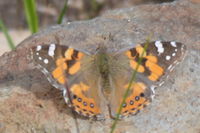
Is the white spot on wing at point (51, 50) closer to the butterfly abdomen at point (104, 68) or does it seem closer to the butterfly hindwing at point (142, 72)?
the butterfly abdomen at point (104, 68)

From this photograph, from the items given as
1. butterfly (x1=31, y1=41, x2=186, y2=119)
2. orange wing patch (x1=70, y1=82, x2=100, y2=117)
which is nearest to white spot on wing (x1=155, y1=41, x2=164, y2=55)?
butterfly (x1=31, y1=41, x2=186, y2=119)

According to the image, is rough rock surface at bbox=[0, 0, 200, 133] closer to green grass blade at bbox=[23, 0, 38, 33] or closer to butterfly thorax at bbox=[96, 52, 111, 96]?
butterfly thorax at bbox=[96, 52, 111, 96]

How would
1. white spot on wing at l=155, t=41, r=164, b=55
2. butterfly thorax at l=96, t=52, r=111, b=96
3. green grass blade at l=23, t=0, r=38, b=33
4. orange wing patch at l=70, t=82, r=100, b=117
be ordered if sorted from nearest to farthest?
orange wing patch at l=70, t=82, r=100, b=117, butterfly thorax at l=96, t=52, r=111, b=96, white spot on wing at l=155, t=41, r=164, b=55, green grass blade at l=23, t=0, r=38, b=33

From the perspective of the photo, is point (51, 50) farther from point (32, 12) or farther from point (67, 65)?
point (32, 12)

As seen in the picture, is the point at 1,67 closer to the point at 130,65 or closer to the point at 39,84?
the point at 39,84

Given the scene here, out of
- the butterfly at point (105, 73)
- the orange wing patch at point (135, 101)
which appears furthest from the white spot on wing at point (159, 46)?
the orange wing patch at point (135, 101)

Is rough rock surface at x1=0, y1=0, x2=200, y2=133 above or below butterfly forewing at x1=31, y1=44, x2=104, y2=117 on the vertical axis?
below

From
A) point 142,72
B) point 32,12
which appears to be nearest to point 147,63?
point 142,72
